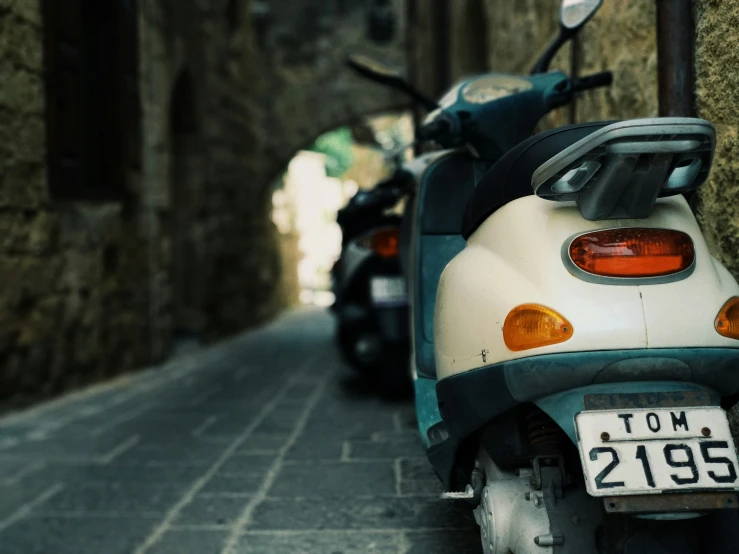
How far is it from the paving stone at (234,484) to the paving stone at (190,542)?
0.38 metres

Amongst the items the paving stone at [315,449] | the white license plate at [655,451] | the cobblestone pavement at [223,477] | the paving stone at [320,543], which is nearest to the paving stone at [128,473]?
the cobblestone pavement at [223,477]

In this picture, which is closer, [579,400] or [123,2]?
[579,400]

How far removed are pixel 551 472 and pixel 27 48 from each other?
13.4 feet

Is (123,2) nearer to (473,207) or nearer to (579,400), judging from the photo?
(473,207)

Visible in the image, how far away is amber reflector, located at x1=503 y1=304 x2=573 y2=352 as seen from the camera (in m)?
1.32

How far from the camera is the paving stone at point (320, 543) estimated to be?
82.4 inches

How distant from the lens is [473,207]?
1621 mm

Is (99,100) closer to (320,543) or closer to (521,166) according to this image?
(320,543)

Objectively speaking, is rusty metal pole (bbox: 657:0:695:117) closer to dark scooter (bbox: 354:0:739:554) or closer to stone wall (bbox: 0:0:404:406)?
dark scooter (bbox: 354:0:739:554)

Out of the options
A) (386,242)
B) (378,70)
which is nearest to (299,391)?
(386,242)

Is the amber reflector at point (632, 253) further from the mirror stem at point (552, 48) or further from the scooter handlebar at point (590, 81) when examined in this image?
the mirror stem at point (552, 48)

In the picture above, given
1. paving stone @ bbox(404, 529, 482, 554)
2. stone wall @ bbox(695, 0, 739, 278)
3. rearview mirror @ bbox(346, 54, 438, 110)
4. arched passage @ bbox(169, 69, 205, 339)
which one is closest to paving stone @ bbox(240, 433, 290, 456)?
paving stone @ bbox(404, 529, 482, 554)

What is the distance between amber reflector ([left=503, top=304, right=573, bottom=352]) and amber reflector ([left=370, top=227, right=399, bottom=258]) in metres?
2.60

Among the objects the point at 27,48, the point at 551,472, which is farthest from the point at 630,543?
the point at 27,48
